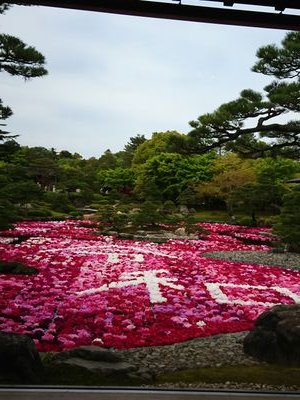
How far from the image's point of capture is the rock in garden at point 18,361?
274cm

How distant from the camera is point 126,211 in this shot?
14086 mm

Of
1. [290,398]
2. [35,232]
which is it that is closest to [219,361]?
[290,398]

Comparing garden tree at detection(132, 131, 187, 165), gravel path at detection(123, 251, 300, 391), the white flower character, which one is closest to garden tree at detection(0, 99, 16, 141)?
garden tree at detection(132, 131, 187, 165)

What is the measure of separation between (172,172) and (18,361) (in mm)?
8386

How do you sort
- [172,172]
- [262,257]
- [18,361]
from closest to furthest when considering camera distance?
[18,361]
[262,257]
[172,172]

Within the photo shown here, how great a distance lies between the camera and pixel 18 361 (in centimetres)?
279

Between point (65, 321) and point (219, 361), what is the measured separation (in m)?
1.78

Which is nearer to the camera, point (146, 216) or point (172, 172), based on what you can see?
point (172, 172)

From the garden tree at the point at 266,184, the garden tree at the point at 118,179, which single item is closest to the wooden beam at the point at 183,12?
the garden tree at the point at 118,179

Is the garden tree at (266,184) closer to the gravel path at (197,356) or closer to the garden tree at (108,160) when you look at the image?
the garden tree at (108,160)

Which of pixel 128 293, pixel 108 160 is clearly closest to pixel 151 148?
pixel 108 160

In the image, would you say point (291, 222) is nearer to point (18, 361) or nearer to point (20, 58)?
point (20, 58)

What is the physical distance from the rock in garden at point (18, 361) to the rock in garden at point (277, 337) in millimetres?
1842

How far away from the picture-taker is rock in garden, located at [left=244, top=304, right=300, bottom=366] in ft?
11.4
